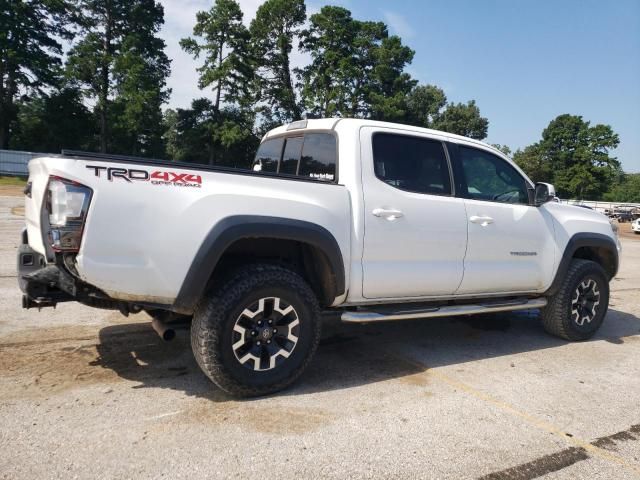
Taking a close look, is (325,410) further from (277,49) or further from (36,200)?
(277,49)

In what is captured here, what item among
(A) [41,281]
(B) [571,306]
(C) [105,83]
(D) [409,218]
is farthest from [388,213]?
(C) [105,83]

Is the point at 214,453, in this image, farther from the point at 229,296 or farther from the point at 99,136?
the point at 99,136

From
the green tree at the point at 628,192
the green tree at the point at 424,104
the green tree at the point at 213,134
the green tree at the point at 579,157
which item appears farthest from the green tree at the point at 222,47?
the green tree at the point at 628,192

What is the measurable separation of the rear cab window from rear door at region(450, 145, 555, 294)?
4.07 ft

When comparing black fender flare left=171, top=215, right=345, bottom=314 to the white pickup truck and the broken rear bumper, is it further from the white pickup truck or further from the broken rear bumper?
the broken rear bumper

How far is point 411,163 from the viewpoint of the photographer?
13.1ft

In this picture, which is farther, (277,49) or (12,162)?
(277,49)

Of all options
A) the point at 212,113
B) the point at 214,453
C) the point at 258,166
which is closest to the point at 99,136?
the point at 212,113

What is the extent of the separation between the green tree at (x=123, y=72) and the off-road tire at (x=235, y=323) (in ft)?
123

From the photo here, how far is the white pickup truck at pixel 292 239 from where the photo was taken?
108 inches

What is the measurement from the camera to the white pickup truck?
108 inches

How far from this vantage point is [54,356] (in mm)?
3697

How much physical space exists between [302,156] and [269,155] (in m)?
0.70

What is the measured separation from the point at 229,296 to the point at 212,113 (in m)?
39.5
